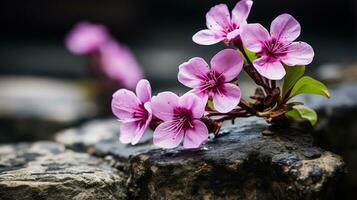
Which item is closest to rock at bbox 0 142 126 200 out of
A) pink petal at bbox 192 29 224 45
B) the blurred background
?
pink petal at bbox 192 29 224 45

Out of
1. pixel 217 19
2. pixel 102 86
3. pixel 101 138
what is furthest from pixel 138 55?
pixel 217 19

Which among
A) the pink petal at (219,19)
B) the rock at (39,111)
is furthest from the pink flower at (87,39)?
the pink petal at (219,19)

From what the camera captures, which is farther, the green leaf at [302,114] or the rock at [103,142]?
the rock at [103,142]

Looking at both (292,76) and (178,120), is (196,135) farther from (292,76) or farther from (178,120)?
(292,76)

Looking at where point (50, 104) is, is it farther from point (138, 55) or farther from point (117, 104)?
point (138, 55)

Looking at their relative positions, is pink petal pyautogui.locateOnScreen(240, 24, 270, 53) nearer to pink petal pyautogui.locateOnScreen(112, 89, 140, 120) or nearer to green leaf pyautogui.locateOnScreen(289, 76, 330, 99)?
green leaf pyautogui.locateOnScreen(289, 76, 330, 99)

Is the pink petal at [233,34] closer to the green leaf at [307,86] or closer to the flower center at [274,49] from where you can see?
the flower center at [274,49]

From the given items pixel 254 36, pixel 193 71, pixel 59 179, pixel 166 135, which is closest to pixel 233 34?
pixel 254 36
